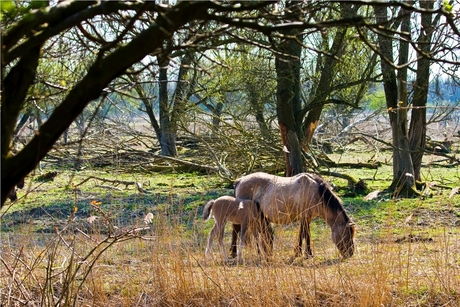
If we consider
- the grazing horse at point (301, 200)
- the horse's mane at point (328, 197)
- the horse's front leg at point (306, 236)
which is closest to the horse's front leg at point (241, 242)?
the grazing horse at point (301, 200)

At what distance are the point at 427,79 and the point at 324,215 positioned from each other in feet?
13.6

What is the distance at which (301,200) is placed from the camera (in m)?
7.65

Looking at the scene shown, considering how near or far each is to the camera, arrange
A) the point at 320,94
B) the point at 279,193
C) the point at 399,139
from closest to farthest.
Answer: the point at 279,193, the point at 399,139, the point at 320,94

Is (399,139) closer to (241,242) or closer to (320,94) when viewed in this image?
(320,94)

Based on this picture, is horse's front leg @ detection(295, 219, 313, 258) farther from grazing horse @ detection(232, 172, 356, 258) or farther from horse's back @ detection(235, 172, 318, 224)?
horse's back @ detection(235, 172, 318, 224)

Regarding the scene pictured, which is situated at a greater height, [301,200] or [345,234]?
[301,200]

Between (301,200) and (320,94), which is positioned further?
(320,94)

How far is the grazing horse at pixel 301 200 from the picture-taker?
748 centimetres

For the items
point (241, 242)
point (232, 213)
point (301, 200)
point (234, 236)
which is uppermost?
point (301, 200)

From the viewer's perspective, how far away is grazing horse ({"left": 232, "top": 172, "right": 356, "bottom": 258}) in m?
7.48

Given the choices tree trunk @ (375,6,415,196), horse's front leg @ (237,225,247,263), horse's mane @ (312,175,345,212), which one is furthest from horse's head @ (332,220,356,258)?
tree trunk @ (375,6,415,196)

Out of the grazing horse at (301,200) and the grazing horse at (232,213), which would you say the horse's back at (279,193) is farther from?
the grazing horse at (232,213)

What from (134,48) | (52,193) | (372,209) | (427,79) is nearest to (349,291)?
(134,48)

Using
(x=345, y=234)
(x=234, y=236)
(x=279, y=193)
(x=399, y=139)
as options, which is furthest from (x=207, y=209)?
(x=399, y=139)
